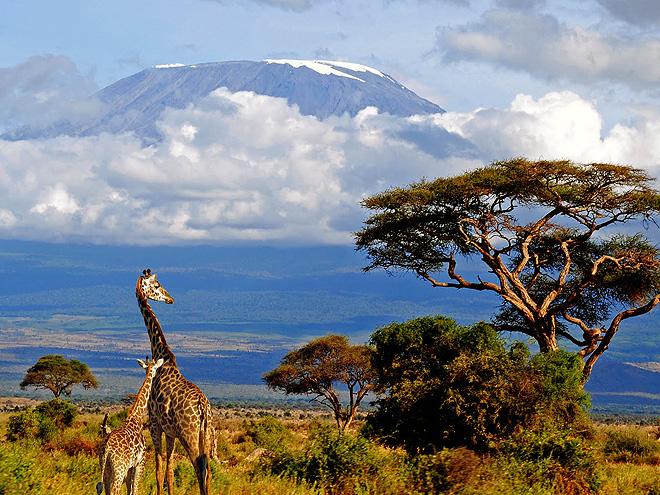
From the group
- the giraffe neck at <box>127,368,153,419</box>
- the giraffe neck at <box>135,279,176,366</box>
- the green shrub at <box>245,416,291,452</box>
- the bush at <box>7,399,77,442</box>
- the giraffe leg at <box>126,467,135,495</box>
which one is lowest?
the green shrub at <box>245,416,291,452</box>

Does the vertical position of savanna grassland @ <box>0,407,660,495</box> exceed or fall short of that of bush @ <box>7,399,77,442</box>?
it exceeds it

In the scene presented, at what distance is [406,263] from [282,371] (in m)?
19.1

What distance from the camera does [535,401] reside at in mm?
22766

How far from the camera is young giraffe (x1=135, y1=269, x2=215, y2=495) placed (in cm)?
1347

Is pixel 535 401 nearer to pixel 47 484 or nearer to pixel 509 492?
pixel 509 492

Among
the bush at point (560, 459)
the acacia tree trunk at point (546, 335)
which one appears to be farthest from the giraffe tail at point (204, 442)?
the acacia tree trunk at point (546, 335)

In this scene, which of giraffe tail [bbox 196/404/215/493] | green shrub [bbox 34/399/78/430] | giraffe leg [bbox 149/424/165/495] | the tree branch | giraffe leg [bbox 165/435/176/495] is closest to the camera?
giraffe tail [bbox 196/404/215/493]

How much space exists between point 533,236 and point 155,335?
20.3m

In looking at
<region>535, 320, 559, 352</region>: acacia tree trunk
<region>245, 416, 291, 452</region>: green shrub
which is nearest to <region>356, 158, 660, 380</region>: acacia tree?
<region>535, 320, 559, 352</region>: acacia tree trunk

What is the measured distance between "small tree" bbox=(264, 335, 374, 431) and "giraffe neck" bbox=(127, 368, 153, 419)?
35926mm

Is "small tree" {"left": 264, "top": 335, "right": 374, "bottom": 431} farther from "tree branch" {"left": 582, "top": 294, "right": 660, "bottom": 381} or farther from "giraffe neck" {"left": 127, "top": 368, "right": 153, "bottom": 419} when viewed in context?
"giraffe neck" {"left": 127, "top": 368, "right": 153, "bottom": 419}

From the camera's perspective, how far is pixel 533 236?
1281 inches

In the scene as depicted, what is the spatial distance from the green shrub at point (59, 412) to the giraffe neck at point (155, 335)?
26.5 metres

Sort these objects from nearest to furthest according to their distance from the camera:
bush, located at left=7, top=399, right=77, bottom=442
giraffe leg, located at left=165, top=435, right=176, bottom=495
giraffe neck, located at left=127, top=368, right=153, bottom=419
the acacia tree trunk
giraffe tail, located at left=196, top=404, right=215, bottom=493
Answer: giraffe tail, located at left=196, top=404, right=215, bottom=493
giraffe leg, located at left=165, top=435, right=176, bottom=495
giraffe neck, located at left=127, top=368, right=153, bottom=419
the acacia tree trunk
bush, located at left=7, top=399, right=77, bottom=442
